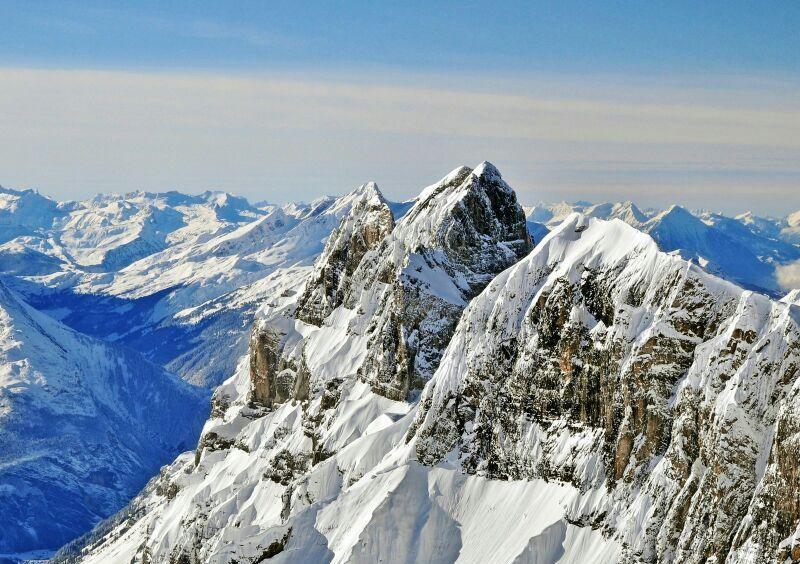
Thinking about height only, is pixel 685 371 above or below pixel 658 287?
below

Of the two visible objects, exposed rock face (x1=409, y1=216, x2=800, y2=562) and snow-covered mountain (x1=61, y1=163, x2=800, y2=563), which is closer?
exposed rock face (x1=409, y1=216, x2=800, y2=562)

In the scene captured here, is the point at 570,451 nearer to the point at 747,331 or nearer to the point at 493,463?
the point at 493,463

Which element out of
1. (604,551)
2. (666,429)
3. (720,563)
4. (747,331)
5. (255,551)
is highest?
(747,331)

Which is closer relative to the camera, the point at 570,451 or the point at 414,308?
the point at 570,451

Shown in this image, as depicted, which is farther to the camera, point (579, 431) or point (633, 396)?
point (579, 431)

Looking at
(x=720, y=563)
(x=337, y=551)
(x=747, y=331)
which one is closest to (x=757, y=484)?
(x=720, y=563)

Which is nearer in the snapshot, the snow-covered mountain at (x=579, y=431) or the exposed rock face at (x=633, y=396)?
the exposed rock face at (x=633, y=396)

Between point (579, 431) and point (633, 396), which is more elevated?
point (633, 396)

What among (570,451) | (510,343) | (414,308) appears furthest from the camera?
(414,308)

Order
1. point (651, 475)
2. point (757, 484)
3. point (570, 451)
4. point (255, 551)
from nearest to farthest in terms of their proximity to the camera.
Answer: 1. point (757, 484)
2. point (651, 475)
3. point (570, 451)
4. point (255, 551)
